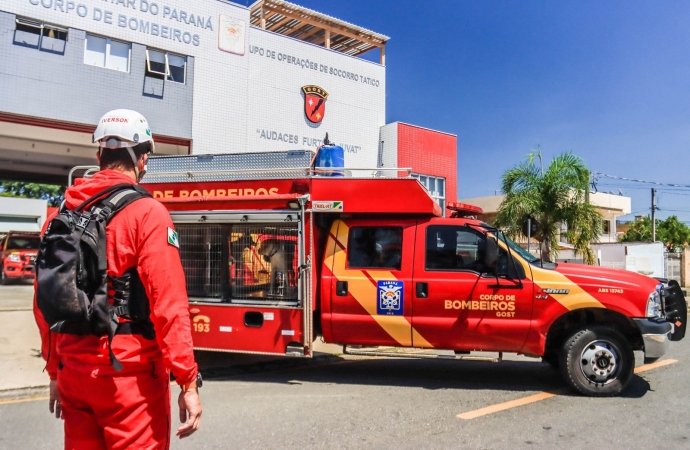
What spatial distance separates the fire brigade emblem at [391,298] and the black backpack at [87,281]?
445 centimetres

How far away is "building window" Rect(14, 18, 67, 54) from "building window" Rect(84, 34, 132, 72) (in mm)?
629

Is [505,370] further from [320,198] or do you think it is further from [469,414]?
[320,198]

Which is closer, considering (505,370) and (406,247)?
(406,247)

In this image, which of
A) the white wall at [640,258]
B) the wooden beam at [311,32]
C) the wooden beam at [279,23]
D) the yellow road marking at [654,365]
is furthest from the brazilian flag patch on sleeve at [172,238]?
the white wall at [640,258]

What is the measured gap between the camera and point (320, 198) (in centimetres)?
676

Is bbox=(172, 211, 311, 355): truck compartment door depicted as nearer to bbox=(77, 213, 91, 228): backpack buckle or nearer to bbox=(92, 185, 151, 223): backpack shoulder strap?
bbox=(92, 185, 151, 223): backpack shoulder strap

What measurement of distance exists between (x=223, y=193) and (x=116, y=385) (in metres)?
5.12

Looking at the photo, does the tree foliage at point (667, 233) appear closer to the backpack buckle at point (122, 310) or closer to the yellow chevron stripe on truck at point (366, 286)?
the yellow chevron stripe on truck at point (366, 286)

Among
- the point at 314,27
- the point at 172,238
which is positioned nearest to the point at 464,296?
the point at 172,238

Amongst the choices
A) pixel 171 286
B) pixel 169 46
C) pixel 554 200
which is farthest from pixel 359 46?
pixel 171 286

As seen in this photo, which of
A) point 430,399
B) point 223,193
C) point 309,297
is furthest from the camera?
point 223,193

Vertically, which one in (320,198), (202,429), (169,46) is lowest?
(202,429)

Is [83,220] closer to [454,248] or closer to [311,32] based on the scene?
[454,248]

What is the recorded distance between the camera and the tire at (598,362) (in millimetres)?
6035
